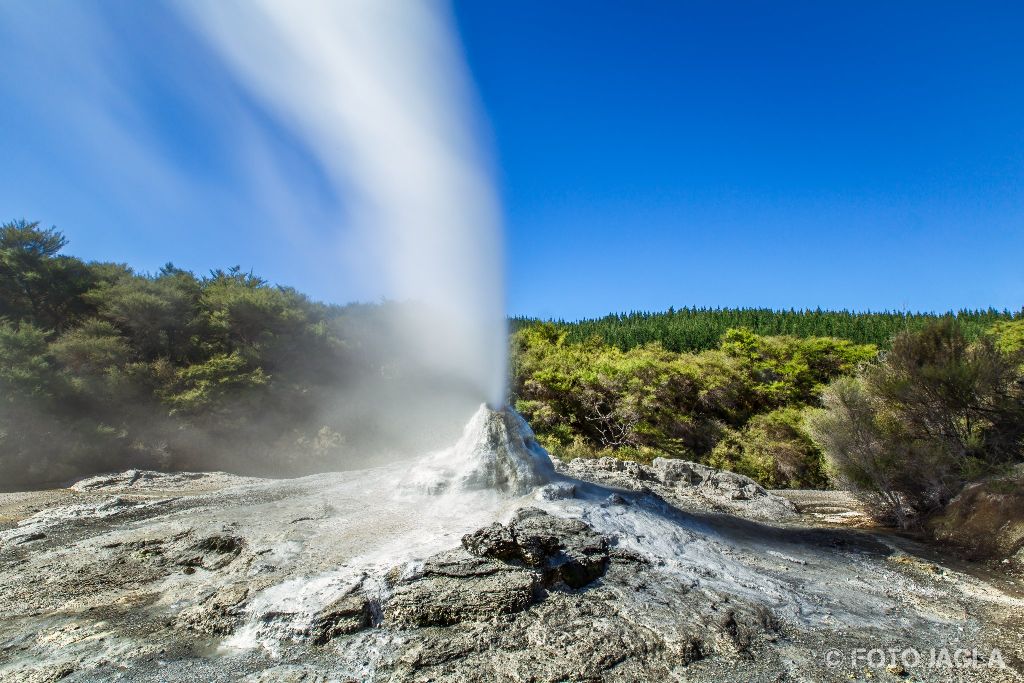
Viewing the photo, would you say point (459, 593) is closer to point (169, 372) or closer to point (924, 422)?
point (924, 422)

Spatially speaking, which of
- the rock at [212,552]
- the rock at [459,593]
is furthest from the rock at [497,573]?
the rock at [212,552]

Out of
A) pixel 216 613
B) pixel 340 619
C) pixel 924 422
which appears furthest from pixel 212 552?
pixel 924 422

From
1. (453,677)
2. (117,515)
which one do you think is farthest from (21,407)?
(453,677)

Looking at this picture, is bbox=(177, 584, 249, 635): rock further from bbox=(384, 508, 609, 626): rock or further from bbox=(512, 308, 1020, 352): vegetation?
bbox=(512, 308, 1020, 352): vegetation

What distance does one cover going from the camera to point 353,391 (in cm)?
2095

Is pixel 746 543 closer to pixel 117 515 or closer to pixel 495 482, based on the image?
pixel 495 482

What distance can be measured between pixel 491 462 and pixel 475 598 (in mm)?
2351

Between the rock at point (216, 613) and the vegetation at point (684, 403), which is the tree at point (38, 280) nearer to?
the vegetation at point (684, 403)

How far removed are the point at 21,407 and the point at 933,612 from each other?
18.6 m

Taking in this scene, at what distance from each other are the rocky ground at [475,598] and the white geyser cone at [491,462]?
0.18 meters

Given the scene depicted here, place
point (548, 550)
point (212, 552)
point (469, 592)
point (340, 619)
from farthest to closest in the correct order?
point (212, 552)
point (548, 550)
point (469, 592)
point (340, 619)

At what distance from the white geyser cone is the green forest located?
22.1 feet

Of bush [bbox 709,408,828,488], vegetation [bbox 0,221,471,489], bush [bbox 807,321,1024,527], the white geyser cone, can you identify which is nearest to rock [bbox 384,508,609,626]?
the white geyser cone

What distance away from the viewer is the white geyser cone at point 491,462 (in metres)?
6.48
